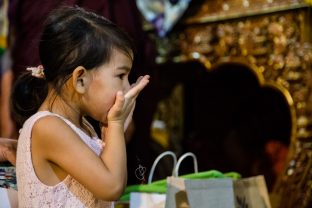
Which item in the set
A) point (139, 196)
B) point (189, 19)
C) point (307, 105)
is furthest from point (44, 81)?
point (189, 19)

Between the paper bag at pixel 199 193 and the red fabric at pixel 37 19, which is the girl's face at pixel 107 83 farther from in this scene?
the red fabric at pixel 37 19

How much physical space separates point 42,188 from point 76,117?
161 mm

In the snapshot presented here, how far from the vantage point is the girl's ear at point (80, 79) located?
4.24 feet

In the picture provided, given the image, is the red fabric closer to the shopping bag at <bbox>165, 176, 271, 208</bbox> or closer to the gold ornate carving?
the gold ornate carving

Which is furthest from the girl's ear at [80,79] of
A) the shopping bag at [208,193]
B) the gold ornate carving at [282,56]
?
the gold ornate carving at [282,56]

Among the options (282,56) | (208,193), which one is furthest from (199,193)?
(282,56)

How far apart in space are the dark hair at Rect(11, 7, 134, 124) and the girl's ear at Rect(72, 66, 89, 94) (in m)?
0.01

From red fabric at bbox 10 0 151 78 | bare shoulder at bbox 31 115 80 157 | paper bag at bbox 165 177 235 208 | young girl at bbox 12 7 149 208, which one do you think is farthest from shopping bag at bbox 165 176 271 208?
red fabric at bbox 10 0 151 78

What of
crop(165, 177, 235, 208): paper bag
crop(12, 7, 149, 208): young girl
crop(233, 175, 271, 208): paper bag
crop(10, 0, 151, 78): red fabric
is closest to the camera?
crop(12, 7, 149, 208): young girl

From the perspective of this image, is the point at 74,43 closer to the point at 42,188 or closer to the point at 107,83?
the point at 107,83

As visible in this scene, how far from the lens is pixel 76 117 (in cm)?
137

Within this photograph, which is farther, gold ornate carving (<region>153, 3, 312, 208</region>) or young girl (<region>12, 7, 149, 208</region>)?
gold ornate carving (<region>153, 3, 312, 208</region>)

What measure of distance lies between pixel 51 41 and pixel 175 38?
1.20 metres

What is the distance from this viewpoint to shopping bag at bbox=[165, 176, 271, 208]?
155 cm
